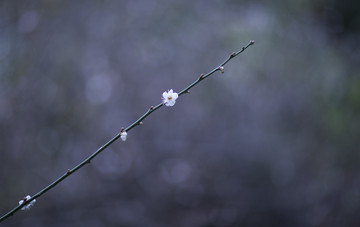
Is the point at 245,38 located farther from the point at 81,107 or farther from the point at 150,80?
the point at 81,107

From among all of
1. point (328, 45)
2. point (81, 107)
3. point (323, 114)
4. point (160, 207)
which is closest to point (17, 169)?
point (81, 107)

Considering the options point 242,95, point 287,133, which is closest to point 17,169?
point 242,95

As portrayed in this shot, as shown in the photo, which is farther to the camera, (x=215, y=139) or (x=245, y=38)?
(x=245, y=38)

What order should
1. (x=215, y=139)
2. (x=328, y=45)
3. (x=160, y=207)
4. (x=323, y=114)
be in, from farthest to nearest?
1. (x=328, y=45)
2. (x=323, y=114)
3. (x=215, y=139)
4. (x=160, y=207)

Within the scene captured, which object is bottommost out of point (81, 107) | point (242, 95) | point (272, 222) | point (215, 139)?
point (272, 222)

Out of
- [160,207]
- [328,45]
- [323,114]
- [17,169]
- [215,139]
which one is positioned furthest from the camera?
[328,45]

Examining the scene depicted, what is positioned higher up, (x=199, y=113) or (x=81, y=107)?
(x=81, y=107)
